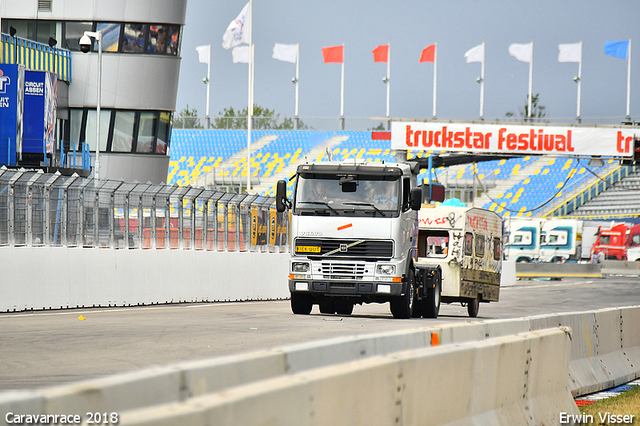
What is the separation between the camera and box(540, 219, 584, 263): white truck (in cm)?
6090

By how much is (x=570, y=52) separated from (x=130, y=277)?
6000cm

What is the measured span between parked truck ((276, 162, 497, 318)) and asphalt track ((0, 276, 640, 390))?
2.38 ft

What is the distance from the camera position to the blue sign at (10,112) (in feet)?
115

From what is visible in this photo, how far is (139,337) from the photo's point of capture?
44.8ft

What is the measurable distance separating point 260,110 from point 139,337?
419 feet


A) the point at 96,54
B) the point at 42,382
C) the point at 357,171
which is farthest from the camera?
the point at 96,54

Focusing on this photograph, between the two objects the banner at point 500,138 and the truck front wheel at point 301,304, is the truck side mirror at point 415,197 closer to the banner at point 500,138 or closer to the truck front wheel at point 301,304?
the truck front wheel at point 301,304

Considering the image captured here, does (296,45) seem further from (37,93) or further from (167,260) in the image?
(167,260)

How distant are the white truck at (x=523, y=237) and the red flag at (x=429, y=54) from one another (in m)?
19.1

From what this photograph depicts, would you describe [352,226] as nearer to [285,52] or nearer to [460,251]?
[460,251]

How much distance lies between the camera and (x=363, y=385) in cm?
527

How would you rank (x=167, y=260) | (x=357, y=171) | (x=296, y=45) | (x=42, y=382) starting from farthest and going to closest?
(x=296, y=45) → (x=167, y=260) → (x=357, y=171) → (x=42, y=382)

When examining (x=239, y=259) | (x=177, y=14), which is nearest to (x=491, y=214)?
(x=239, y=259)

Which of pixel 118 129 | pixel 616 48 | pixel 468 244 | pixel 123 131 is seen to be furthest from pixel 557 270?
pixel 468 244
